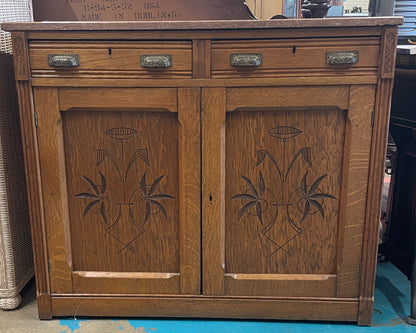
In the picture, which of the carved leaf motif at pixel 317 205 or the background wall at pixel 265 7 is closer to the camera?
the carved leaf motif at pixel 317 205

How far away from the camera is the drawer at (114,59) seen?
1.40 m

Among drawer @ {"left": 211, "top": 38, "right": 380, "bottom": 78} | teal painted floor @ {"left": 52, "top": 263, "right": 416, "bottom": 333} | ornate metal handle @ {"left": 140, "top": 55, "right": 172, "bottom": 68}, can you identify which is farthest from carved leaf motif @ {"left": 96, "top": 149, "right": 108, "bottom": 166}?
teal painted floor @ {"left": 52, "top": 263, "right": 416, "bottom": 333}

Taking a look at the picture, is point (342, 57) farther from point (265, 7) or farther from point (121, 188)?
point (121, 188)

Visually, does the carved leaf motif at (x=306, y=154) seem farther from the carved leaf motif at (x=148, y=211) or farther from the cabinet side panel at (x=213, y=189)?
the carved leaf motif at (x=148, y=211)

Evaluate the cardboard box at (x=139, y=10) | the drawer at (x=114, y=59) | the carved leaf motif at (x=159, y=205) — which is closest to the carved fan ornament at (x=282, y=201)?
the carved leaf motif at (x=159, y=205)

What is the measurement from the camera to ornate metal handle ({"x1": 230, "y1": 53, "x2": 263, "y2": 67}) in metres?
1.38

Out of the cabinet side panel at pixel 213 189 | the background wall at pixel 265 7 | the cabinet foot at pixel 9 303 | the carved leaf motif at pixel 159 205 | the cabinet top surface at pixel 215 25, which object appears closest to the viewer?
the cabinet top surface at pixel 215 25

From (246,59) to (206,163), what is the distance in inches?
15.2

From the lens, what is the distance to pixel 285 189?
60.0 inches

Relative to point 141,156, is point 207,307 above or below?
Answer: below

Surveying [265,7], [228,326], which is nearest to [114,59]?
[265,7]

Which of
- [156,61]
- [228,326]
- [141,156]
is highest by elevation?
[156,61]

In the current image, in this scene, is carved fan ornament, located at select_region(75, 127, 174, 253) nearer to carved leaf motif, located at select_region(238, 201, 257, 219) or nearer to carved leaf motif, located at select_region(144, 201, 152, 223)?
carved leaf motif, located at select_region(144, 201, 152, 223)

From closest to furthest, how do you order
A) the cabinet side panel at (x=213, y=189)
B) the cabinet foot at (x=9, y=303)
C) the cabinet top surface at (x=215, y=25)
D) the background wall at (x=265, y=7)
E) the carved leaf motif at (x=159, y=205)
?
1. the cabinet top surface at (x=215, y=25)
2. the cabinet side panel at (x=213, y=189)
3. the carved leaf motif at (x=159, y=205)
4. the cabinet foot at (x=9, y=303)
5. the background wall at (x=265, y=7)
